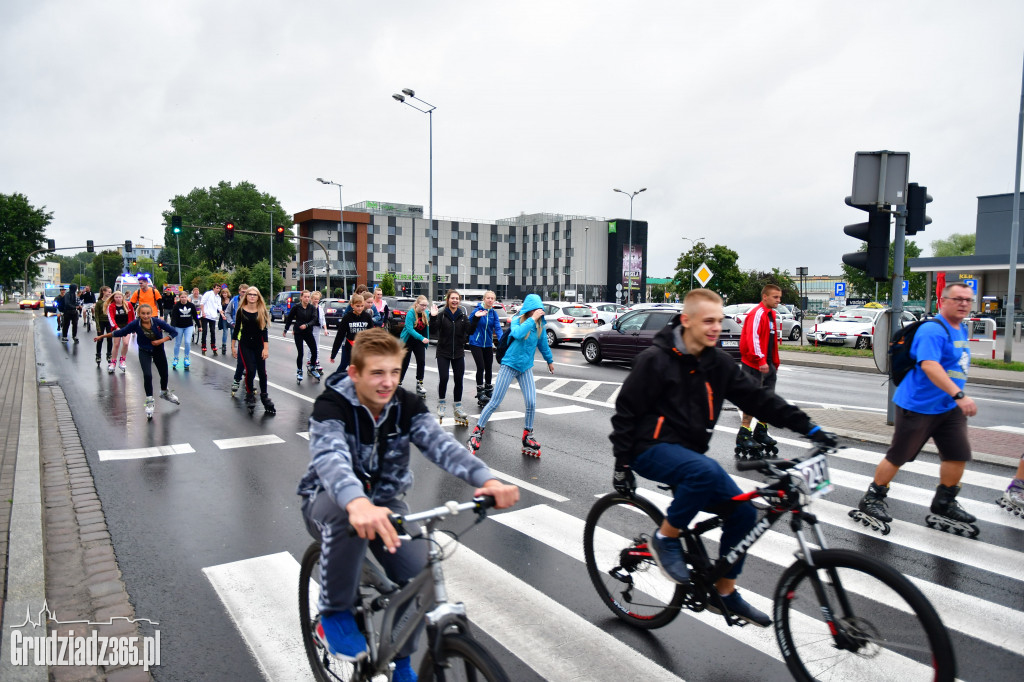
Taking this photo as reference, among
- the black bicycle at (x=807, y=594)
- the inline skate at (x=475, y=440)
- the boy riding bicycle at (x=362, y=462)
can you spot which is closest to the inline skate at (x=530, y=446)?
the inline skate at (x=475, y=440)

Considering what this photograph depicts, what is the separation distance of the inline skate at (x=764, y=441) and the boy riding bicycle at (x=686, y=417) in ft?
15.8

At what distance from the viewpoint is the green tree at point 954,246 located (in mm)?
86812

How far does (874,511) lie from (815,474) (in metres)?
2.83

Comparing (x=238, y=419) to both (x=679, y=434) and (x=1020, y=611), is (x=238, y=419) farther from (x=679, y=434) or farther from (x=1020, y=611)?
(x=1020, y=611)

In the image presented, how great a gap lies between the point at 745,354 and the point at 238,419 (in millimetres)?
6879

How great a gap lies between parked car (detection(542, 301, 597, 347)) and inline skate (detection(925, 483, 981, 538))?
17654mm

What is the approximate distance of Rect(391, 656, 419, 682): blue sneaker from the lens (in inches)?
104

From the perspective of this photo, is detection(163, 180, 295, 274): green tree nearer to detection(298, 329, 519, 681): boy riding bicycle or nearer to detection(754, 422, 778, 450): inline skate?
detection(754, 422, 778, 450): inline skate

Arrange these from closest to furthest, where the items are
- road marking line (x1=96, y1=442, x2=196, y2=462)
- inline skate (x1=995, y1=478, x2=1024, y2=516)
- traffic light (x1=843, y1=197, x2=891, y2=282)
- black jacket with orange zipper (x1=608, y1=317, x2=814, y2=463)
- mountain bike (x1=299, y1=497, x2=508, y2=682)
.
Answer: mountain bike (x1=299, y1=497, x2=508, y2=682) < black jacket with orange zipper (x1=608, y1=317, x2=814, y2=463) < inline skate (x1=995, y1=478, x2=1024, y2=516) < road marking line (x1=96, y1=442, x2=196, y2=462) < traffic light (x1=843, y1=197, x2=891, y2=282)

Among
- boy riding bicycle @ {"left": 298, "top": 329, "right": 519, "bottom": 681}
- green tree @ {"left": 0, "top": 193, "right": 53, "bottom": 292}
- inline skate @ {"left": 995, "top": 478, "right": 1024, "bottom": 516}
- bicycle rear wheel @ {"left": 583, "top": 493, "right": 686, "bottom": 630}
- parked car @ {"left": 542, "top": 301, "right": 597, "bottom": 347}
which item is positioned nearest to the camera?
boy riding bicycle @ {"left": 298, "top": 329, "right": 519, "bottom": 681}

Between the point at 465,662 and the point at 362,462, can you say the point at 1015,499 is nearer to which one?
the point at 465,662

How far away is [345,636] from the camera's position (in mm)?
2719

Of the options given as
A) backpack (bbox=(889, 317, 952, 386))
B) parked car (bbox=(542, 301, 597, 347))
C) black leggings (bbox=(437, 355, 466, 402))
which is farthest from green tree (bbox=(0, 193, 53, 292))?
backpack (bbox=(889, 317, 952, 386))

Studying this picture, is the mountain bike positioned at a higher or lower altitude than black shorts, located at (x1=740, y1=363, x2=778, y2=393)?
lower
